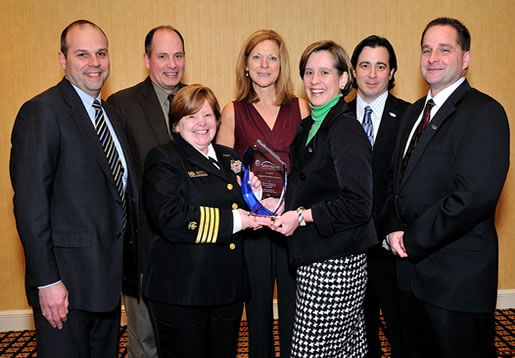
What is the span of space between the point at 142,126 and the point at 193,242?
1.04 meters

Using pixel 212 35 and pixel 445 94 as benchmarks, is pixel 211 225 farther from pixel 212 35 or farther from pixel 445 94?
pixel 212 35

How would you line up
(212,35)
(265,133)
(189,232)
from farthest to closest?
(212,35) < (265,133) < (189,232)

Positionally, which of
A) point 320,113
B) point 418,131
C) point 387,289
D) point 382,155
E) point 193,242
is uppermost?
point 320,113

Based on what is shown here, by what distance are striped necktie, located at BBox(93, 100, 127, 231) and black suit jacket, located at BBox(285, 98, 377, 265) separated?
0.85 meters

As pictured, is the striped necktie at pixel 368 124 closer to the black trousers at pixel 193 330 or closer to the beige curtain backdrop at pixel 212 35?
the beige curtain backdrop at pixel 212 35

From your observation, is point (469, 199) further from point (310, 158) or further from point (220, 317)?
point (220, 317)

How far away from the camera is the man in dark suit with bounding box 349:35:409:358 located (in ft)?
9.59

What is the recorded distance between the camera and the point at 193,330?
2.29m

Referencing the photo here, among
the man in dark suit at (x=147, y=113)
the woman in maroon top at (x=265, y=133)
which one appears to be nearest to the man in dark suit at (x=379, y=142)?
the woman in maroon top at (x=265, y=133)

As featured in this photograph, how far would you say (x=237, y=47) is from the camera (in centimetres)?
414

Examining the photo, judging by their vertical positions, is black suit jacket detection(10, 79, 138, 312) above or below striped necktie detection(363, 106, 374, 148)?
below

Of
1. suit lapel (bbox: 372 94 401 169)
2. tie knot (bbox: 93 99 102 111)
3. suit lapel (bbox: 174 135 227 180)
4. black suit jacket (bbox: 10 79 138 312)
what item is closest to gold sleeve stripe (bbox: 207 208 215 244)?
suit lapel (bbox: 174 135 227 180)

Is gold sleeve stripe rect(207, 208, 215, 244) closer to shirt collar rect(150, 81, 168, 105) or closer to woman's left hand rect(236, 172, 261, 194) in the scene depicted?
woman's left hand rect(236, 172, 261, 194)

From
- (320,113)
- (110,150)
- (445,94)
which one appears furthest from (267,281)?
(445,94)
